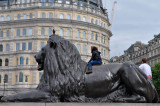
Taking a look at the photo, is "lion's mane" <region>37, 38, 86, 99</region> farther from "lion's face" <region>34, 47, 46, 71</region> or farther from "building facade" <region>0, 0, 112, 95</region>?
"building facade" <region>0, 0, 112, 95</region>

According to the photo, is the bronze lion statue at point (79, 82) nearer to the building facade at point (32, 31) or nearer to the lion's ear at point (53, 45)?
the lion's ear at point (53, 45)

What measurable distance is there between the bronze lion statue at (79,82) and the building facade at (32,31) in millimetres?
52592

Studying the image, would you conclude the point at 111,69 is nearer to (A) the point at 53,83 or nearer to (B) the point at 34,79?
(A) the point at 53,83

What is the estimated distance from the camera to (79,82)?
16.7 feet

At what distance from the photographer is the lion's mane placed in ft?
16.4

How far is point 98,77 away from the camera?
5188mm

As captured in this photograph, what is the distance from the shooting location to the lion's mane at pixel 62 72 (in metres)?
5.00

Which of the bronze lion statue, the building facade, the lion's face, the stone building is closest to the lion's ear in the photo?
the bronze lion statue

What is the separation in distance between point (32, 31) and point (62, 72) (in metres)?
55.7

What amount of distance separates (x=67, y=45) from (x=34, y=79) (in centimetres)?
5277

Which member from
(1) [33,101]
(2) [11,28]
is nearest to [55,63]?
(1) [33,101]

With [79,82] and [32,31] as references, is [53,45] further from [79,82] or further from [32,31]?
[32,31]

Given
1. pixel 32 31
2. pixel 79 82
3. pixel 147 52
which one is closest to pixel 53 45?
pixel 79 82

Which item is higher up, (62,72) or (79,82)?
(62,72)
